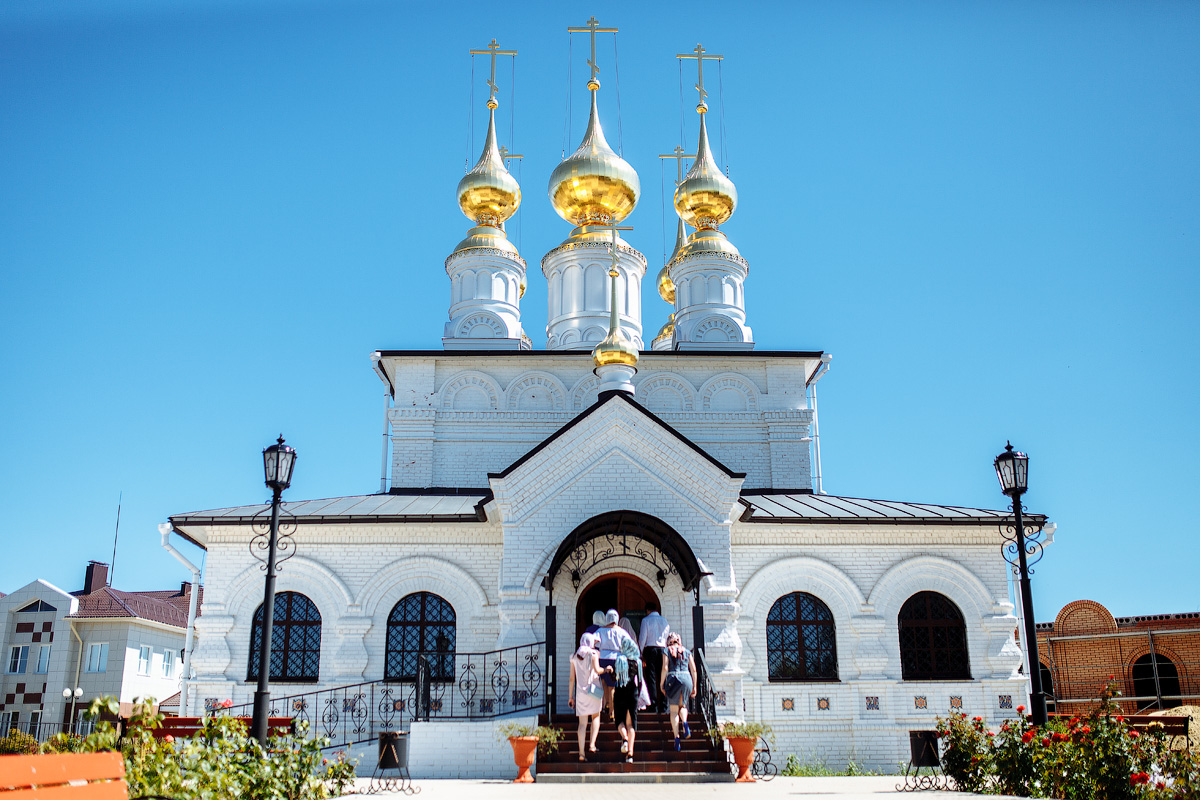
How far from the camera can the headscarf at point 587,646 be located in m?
10.8

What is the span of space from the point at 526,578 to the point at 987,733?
6203 mm

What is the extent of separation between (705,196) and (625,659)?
13.6m

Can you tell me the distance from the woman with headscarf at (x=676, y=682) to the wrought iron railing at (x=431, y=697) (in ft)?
8.31

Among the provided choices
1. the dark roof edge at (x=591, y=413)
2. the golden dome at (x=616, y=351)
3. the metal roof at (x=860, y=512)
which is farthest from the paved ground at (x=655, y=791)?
the golden dome at (x=616, y=351)

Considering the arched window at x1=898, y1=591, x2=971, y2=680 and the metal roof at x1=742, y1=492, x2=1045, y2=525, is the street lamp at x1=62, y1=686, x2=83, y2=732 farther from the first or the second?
the arched window at x1=898, y1=591, x2=971, y2=680

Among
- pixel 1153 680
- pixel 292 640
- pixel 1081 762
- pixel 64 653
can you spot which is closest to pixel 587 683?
pixel 1081 762

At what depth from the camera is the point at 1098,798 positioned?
8391 millimetres

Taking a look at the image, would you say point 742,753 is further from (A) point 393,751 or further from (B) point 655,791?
(A) point 393,751

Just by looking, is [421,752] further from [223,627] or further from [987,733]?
[987,733]

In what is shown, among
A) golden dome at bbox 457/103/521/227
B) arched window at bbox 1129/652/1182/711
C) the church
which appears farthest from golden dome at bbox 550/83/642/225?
arched window at bbox 1129/652/1182/711

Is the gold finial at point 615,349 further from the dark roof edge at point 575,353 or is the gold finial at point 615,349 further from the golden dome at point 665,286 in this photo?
the golden dome at point 665,286

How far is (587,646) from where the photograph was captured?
10.9 metres

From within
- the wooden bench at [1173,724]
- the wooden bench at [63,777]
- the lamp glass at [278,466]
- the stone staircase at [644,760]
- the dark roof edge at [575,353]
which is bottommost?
the stone staircase at [644,760]

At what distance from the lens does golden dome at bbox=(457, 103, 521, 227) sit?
71.9ft
